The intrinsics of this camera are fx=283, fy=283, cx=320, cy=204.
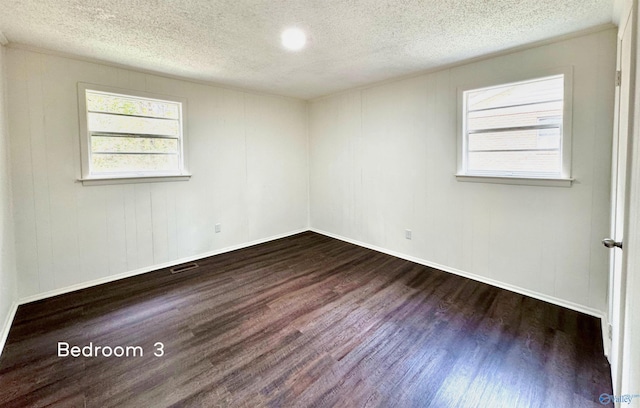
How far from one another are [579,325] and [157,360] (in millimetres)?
3349

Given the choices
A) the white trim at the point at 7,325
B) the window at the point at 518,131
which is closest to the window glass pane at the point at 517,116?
the window at the point at 518,131

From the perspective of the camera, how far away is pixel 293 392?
1.72m

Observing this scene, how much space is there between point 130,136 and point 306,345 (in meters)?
3.17

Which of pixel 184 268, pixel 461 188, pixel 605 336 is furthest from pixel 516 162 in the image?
pixel 184 268

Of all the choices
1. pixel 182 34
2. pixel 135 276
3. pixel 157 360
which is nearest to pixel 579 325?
pixel 157 360

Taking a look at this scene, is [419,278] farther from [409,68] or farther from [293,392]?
[409,68]

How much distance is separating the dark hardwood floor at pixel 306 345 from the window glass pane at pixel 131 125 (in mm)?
1800

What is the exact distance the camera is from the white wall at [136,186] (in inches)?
110

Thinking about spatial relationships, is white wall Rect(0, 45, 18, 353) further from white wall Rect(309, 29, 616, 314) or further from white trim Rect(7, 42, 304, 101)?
white wall Rect(309, 29, 616, 314)

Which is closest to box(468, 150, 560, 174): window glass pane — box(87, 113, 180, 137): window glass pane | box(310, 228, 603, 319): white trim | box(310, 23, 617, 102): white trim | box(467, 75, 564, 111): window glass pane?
box(467, 75, 564, 111): window glass pane

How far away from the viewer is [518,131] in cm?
289

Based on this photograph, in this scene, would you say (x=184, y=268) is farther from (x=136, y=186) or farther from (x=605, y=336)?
(x=605, y=336)

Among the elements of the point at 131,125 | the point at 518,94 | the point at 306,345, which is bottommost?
the point at 306,345

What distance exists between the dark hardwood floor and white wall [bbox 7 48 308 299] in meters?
0.44
